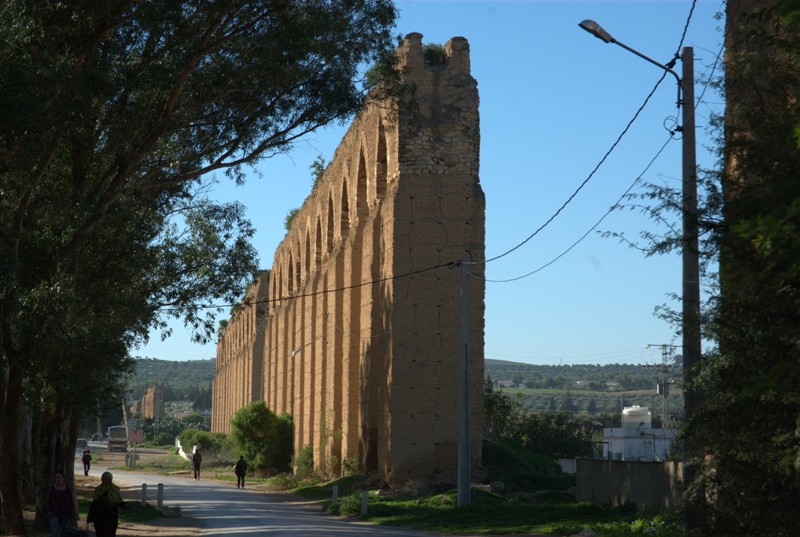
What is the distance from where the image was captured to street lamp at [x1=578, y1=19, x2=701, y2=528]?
36.3 feet

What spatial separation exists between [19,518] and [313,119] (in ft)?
29.9

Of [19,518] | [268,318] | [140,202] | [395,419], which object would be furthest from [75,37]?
[268,318]

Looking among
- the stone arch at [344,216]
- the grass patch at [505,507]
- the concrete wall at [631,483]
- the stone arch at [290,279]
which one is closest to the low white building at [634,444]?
the grass patch at [505,507]

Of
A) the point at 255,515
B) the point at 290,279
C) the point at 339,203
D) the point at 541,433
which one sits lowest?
the point at 255,515

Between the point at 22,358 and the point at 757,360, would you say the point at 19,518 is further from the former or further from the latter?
the point at 757,360

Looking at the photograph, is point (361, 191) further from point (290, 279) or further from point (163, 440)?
point (163, 440)

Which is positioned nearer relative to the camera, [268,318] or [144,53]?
[144,53]

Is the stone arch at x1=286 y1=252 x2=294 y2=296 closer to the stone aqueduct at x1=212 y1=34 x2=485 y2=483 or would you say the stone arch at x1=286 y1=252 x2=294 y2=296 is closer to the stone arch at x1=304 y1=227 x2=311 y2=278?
the stone arch at x1=304 y1=227 x2=311 y2=278

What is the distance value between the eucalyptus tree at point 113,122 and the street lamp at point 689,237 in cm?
808

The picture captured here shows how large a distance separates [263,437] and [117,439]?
6002cm

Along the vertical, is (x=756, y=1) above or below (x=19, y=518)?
above

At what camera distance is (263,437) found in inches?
2016

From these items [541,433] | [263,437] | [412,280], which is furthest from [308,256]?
[412,280]

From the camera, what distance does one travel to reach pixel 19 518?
1903cm
